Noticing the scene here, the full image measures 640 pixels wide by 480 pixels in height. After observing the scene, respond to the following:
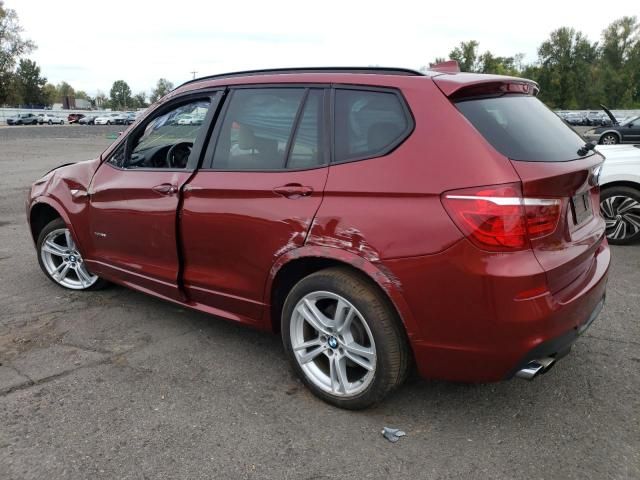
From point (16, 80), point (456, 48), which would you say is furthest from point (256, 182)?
point (16, 80)

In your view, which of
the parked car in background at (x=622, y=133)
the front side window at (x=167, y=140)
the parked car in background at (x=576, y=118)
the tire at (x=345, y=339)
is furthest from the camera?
the parked car in background at (x=576, y=118)

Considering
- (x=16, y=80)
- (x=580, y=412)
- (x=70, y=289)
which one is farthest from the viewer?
(x=16, y=80)

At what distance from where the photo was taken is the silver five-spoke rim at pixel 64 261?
15.7ft

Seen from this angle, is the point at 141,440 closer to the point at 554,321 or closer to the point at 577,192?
the point at 554,321

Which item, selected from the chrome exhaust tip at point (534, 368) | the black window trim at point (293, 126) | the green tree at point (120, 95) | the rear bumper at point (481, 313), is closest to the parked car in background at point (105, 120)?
the black window trim at point (293, 126)

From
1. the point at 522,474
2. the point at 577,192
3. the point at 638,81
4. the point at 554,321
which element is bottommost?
the point at 522,474

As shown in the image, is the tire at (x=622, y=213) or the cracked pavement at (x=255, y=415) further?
the tire at (x=622, y=213)

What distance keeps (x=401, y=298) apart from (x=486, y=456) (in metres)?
0.84

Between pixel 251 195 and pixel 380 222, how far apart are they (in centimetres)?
86

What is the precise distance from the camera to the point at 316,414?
9.82ft

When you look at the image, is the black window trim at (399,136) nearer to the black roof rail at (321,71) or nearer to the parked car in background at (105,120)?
the black roof rail at (321,71)

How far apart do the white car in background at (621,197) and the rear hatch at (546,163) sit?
3.64 metres

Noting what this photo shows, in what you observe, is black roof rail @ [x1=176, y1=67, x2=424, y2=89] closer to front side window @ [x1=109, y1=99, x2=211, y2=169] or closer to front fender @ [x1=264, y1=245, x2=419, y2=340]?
front side window @ [x1=109, y1=99, x2=211, y2=169]

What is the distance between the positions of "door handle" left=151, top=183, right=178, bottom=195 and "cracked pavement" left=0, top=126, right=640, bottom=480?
104cm
